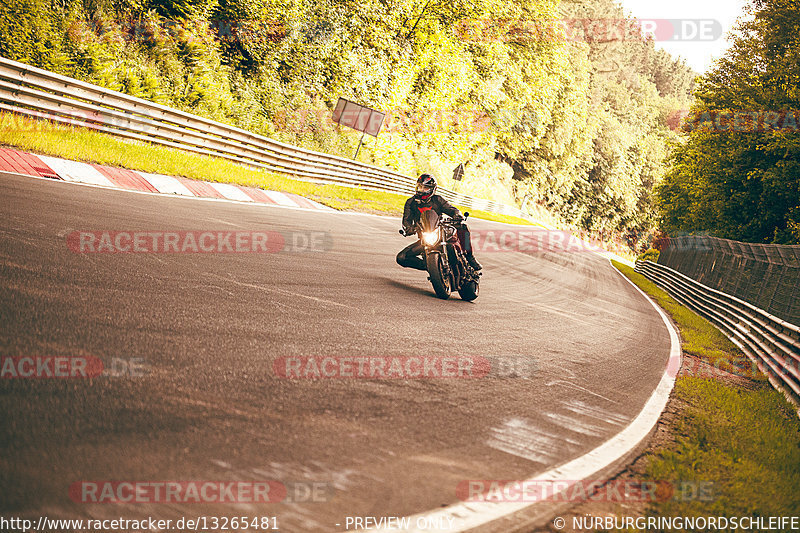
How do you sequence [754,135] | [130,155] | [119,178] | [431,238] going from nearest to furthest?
[431,238]
[119,178]
[130,155]
[754,135]

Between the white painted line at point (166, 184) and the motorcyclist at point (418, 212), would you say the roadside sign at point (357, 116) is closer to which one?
the white painted line at point (166, 184)

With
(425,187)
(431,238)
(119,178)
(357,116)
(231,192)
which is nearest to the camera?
(425,187)

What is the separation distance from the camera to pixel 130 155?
44.9 ft

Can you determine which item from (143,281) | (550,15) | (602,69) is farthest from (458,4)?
(602,69)

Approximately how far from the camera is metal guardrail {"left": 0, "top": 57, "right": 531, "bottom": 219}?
12.1 metres

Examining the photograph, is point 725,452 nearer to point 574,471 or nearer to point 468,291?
point 574,471

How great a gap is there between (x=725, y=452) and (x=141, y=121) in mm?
14679

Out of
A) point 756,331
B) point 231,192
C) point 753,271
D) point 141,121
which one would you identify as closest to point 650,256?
point 753,271

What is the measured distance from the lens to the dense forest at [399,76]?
18.8 metres

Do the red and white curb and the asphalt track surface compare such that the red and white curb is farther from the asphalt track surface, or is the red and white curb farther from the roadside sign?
the roadside sign

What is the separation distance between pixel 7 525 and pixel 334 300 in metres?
4.83

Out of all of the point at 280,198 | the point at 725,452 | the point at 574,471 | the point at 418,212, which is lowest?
the point at 725,452

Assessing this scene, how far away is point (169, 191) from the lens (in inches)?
479

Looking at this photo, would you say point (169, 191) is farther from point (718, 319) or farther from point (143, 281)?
point (718, 319)
